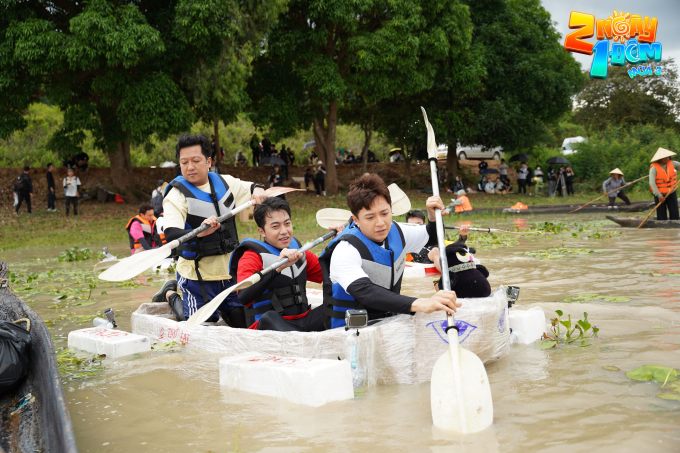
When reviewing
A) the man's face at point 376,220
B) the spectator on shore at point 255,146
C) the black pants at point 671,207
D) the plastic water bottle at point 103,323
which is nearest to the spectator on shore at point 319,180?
the spectator on shore at point 255,146

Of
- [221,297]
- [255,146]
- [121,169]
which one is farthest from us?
[255,146]

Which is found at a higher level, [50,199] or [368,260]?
[50,199]

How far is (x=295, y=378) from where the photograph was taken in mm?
3342

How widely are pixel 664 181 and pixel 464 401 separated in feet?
36.7

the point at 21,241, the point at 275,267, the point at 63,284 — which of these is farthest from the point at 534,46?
the point at 275,267

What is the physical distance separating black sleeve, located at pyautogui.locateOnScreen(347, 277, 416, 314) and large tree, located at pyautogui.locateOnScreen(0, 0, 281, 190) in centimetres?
1385

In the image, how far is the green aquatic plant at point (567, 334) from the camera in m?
4.17

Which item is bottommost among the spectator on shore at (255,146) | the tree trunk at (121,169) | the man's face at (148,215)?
the man's face at (148,215)

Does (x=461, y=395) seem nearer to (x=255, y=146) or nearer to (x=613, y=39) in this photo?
(x=255, y=146)

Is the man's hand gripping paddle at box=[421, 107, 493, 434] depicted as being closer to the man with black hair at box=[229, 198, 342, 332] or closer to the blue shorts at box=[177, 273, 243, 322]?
the man with black hair at box=[229, 198, 342, 332]

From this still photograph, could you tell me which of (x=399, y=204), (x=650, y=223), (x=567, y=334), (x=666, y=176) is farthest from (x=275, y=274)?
(x=666, y=176)

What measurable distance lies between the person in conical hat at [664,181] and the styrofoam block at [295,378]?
35.5 feet

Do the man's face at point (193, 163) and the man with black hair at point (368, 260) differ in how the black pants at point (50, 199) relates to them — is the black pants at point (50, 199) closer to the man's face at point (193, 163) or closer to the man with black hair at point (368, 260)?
the man's face at point (193, 163)

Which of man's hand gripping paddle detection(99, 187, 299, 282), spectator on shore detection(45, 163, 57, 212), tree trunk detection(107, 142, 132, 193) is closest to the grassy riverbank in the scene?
spectator on shore detection(45, 163, 57, 212)
